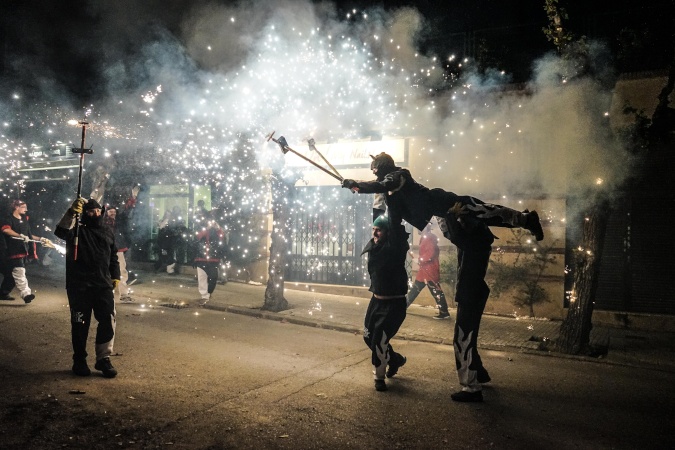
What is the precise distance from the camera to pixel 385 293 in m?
4.89

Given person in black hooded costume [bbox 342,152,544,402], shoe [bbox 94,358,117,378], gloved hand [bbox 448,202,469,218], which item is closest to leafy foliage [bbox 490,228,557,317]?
person in black hooded costume [bbox 342,152,544,402]

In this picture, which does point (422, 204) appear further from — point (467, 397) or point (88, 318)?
point (88, 318)

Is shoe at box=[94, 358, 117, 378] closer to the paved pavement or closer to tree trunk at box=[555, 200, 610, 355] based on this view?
the paved pavement

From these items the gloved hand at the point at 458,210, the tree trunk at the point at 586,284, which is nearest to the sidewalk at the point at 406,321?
the tree trunk at the point at 586,284

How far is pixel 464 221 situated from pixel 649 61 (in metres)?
6.52

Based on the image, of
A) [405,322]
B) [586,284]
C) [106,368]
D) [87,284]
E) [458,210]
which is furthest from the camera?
[405,322]

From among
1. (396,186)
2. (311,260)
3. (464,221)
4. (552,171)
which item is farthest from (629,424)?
(311,260)

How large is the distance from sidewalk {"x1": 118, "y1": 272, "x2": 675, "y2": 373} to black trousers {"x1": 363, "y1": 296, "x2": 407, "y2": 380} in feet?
8.30

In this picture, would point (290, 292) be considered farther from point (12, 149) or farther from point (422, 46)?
point (12, 149)

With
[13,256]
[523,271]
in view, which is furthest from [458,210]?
[13,256]

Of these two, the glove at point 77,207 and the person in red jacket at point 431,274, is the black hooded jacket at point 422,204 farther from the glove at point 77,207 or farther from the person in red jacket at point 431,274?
the person in red jacket at point 431,274

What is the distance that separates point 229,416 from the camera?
3.88 metres

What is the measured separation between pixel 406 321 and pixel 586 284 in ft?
10.2

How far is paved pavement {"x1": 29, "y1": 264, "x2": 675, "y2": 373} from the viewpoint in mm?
6809
